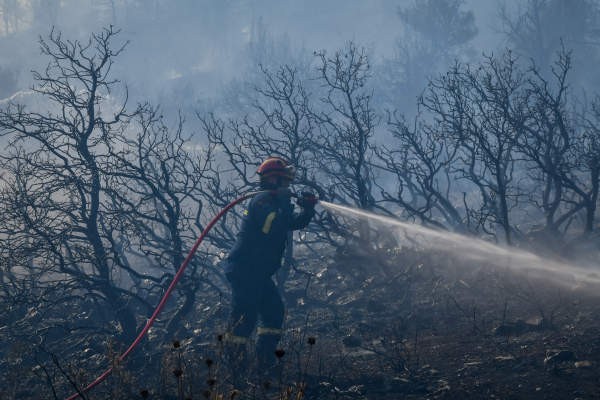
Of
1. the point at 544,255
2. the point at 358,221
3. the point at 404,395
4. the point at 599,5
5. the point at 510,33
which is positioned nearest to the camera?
the point at 404,395

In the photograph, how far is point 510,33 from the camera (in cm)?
2736

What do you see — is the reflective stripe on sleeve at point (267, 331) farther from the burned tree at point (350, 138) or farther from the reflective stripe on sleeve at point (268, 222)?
the burned tree at point (350, 138)

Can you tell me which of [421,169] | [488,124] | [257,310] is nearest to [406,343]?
[257,310]

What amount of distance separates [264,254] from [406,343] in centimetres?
214

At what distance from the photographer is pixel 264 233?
5.10 m

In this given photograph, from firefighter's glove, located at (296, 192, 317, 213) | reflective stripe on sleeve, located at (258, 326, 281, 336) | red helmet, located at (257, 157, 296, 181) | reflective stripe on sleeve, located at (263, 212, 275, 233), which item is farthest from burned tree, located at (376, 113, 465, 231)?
reflective stripe on sleeve, located at (258, 326, 281, 336)

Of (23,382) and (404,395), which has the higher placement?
(404,395)

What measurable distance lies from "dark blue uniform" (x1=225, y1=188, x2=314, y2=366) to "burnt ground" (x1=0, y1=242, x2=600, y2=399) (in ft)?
1.30

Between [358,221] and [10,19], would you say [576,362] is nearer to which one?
[358,221]

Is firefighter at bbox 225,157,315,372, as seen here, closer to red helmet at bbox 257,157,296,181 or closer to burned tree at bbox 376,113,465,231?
red helmet at bbox 257,157,296,181

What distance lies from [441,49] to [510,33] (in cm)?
521

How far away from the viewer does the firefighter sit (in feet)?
16.2

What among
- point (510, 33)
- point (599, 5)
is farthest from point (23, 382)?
point (599, 5)

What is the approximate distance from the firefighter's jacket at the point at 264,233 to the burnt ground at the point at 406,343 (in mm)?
780
